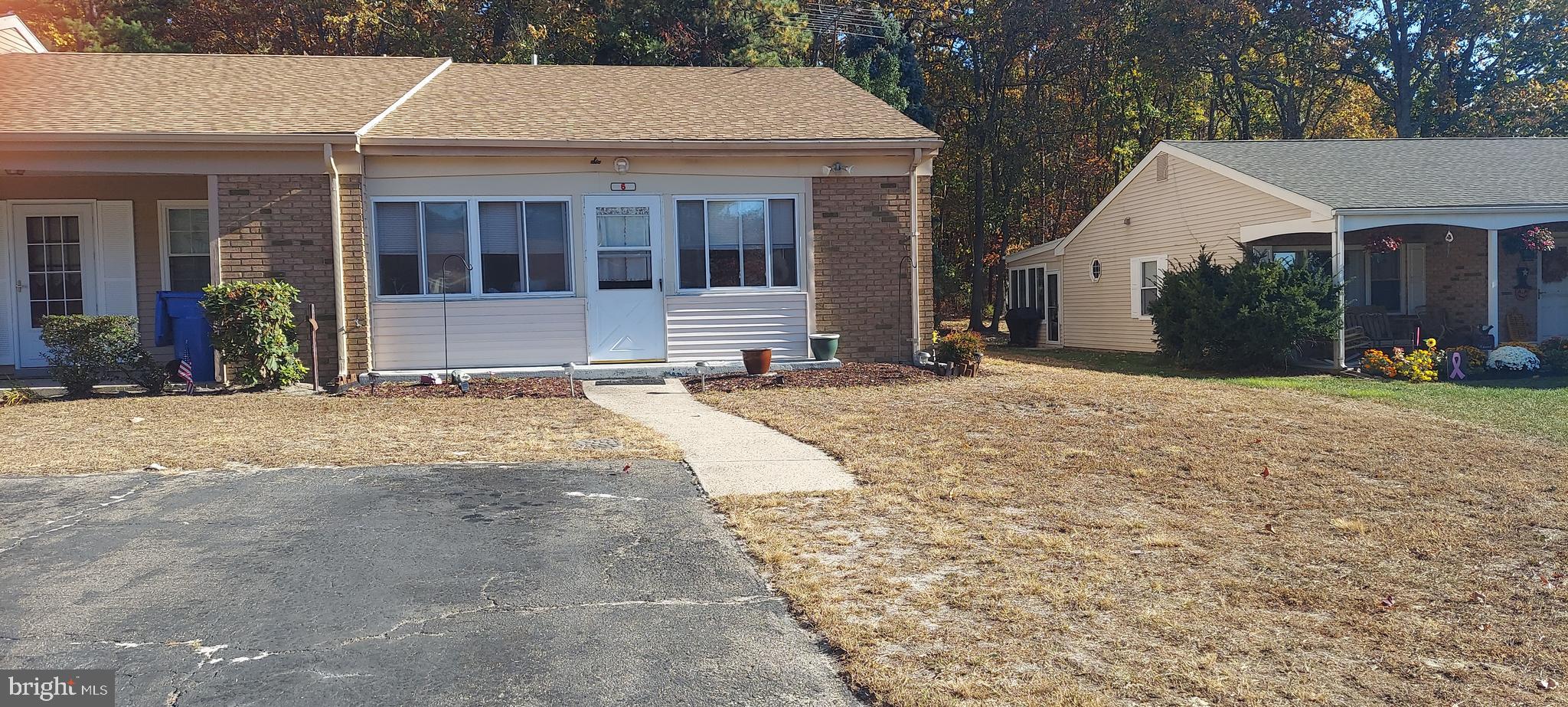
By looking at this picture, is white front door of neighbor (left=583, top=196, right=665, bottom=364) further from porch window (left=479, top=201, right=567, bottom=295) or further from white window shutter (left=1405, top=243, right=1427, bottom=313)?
white window shutter (left=1405, top=243, right=1427, bottom=313)

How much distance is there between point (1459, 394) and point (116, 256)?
678 inches

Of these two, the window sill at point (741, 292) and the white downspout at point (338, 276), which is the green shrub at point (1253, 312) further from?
the white downspout at point (338, 276)

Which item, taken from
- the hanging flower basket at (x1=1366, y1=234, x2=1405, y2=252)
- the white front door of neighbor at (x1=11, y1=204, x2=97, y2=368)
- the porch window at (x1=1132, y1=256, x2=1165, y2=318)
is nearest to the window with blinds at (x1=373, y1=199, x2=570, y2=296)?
the white front door of neighbor at (x1=11, y1=204, x2=97, y2=368)

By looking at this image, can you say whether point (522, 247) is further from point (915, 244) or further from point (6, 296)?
point (6, 296)

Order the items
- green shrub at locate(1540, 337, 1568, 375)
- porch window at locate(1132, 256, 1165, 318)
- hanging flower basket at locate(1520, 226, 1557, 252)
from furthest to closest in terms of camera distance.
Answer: porch window at locate(1132, 256, 1165, 318) < hanging flower basket at locate(1520, 226, 1557, 252) < green shrub at locate(1540, 337, 1568, 375)

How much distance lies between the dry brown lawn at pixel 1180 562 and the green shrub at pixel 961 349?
393 cm

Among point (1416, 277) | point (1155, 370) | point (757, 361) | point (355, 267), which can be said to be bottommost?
point (1155, 370)

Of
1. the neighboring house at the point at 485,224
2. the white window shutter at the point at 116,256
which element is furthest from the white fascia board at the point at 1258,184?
the white window shutter at the point at 116,256

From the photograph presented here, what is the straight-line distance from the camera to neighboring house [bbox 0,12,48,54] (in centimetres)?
1639

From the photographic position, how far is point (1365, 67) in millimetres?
30797

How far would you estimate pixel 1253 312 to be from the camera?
15.4 meters

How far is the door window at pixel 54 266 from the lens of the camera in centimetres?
1417

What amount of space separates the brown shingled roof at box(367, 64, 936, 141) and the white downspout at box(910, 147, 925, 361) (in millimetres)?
499

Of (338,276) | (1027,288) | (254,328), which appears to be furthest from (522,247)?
(1027,288)
